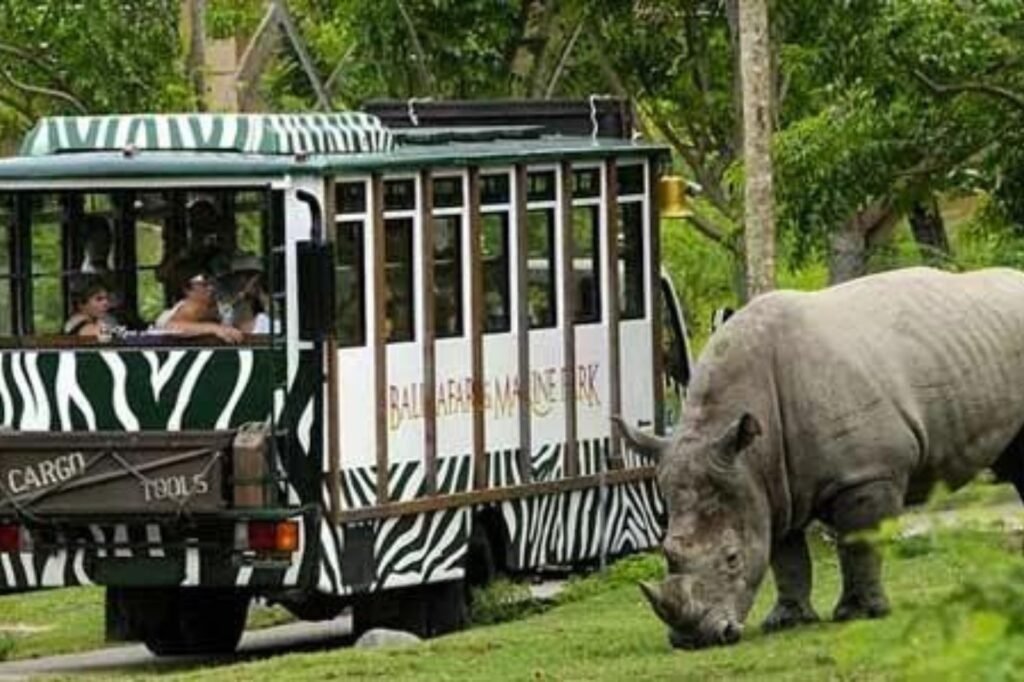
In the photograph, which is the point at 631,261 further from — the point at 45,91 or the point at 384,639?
the point at 45,91

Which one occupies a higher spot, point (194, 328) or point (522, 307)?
point (194, 328)

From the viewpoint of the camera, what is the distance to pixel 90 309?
2038 cm

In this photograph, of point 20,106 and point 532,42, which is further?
point 20,106

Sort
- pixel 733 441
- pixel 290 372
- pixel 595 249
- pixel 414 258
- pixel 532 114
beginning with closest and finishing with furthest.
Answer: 1. pixel 733 441
2. pixel 290 372
3. pixel 414 258
4. pixel 595 249
5. pixel 532 114

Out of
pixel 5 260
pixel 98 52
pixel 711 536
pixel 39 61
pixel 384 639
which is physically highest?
pixel 98 52

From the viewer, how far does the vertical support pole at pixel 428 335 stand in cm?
2084

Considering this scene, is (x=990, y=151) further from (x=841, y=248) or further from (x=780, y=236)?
(x=841, y=248)

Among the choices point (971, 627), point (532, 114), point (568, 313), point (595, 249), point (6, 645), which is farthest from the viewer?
point (532, 114)

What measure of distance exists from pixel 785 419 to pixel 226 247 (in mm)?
4028

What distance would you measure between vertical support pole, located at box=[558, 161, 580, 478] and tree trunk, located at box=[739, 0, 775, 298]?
1.29 meters

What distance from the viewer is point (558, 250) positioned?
73.9 ft

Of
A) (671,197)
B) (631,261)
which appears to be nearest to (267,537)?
(631,261)

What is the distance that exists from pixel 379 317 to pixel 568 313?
2.54 m

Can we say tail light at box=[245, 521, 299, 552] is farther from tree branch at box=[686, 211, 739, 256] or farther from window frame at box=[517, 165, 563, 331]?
tree branch at box=[686, 211, 739, 256]
